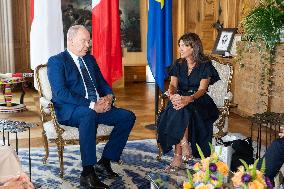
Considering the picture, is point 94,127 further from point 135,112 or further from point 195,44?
point 135,112

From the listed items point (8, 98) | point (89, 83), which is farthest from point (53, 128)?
point (8, 98)

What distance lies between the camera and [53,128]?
3.69m

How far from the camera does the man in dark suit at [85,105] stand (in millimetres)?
3533

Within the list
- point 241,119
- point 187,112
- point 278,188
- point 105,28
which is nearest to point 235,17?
point 241,119

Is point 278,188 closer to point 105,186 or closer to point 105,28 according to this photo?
point 105,186

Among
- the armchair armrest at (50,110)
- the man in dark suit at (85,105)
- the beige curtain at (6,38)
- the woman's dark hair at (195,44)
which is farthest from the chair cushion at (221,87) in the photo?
the beige curtain at (6,38)

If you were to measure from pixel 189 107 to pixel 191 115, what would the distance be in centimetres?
7

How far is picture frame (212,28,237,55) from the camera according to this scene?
6.71m

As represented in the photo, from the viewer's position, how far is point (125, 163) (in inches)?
165

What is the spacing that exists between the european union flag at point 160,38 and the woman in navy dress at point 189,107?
71 centimetres

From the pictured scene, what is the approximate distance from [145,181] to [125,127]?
51 cm

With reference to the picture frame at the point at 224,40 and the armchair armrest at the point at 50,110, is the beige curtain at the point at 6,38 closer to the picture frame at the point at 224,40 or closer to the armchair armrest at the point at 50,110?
the picture frame at the point at 224,40

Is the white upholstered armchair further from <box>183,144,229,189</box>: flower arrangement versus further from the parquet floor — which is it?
<box>183,144,229,189</box>: flower arrangement

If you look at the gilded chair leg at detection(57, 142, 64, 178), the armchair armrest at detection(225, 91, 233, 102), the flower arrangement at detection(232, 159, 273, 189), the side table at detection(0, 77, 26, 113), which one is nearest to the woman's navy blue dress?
the armchair armrest at detection(225, 91, 233, 102)
